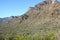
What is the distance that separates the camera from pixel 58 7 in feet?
314

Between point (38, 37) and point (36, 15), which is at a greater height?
point (36, 15)

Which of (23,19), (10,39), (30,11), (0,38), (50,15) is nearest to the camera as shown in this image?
(0,38)

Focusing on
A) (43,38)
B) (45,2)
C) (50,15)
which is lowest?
(43,38)

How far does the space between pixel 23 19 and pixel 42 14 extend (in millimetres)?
12713

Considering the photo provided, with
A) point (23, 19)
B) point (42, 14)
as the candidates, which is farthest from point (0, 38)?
point (23, 19)

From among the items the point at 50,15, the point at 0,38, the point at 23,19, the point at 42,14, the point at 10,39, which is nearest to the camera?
the point at 0,38

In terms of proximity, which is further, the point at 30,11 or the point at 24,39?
the point at 30,11

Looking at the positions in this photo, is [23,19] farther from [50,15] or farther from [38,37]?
[38,37]

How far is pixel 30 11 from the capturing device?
11919cm

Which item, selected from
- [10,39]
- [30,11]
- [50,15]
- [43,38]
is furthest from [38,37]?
[30,11]

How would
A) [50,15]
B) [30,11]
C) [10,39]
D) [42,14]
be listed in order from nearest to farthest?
[10,39] < [50,15] < [42,14] < [30,11]

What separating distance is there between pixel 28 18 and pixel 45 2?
83.5 feet

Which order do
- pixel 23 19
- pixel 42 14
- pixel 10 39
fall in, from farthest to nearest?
pixel 23 19
pixel 42 14
pixel 10 39

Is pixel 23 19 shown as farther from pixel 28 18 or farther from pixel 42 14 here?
pixel 42 14
